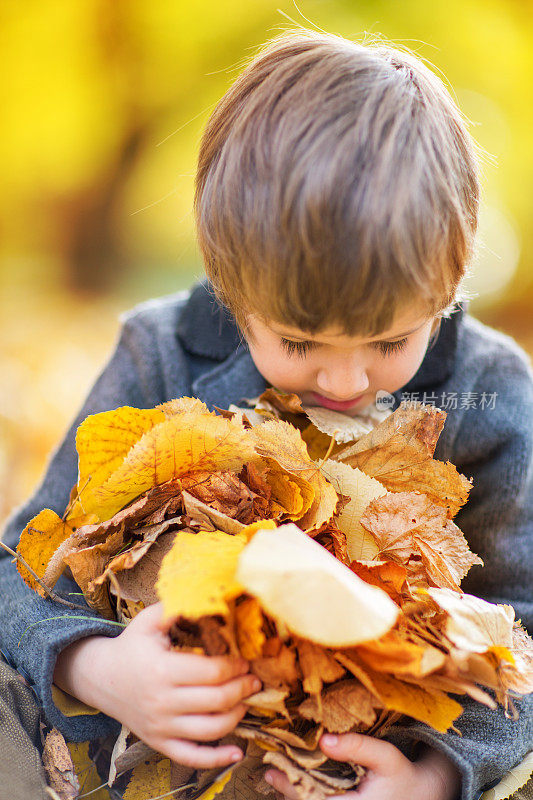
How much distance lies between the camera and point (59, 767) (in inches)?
24.9

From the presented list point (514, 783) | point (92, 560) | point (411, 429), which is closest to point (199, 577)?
point (92, 560)

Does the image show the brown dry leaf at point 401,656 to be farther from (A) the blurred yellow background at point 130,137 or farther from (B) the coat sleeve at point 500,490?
(A) the blurred yellow background at point 130,137

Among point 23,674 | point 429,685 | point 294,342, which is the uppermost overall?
point 294,342

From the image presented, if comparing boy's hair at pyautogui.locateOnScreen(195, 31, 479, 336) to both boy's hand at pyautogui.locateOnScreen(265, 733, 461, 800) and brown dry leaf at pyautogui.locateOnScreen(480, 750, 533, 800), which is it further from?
brown dry leaf at pyautogui.locateOnScreen(480, 750, 533, 800)

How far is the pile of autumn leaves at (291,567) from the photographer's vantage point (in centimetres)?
43

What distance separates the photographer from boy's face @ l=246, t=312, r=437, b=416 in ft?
2.11

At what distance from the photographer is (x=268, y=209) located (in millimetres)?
580

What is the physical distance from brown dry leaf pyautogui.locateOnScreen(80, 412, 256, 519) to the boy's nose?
5.5 inches

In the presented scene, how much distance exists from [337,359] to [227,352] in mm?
298

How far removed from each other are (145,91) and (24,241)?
0.63 meters

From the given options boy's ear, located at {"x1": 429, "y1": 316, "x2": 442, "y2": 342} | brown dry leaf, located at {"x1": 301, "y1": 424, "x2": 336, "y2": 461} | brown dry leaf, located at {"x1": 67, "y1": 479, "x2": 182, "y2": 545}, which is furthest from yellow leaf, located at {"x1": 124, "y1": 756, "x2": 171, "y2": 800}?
boy's ear, located at {"x1": 429, "y1": 316, "x2": 442, "y2": 342}

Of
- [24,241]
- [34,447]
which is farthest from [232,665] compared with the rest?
[24,241]

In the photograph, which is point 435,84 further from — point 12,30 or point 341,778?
point 12,30

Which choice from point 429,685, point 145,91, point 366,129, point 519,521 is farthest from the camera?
point 145,91
